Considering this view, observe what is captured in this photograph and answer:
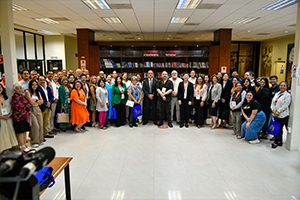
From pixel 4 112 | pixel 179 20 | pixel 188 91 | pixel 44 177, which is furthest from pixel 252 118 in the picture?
pixel 4 112

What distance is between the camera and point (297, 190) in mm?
3197

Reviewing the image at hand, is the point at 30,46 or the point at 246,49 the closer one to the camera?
the point at 30,46

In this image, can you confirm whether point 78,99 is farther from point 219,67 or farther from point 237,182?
point 219,67

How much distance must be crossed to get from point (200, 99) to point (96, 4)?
4.06m

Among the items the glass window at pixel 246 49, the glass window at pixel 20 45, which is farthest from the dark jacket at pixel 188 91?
the glass window at pixel 246 49

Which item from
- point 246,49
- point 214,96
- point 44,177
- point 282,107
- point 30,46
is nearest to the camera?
point 44,177

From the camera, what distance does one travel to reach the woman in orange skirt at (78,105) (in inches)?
227

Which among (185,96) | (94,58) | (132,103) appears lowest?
(132,103)

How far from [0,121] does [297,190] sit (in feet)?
17.7

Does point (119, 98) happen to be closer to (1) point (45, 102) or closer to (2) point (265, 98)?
(1) point (45, 102)

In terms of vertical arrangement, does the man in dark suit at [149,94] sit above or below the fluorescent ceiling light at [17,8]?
below

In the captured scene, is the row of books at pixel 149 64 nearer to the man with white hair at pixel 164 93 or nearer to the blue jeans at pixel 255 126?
the man with white hair at pixel 164 93

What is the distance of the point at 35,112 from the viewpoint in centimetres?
495

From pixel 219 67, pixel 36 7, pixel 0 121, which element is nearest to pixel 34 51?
pixel 36 7
